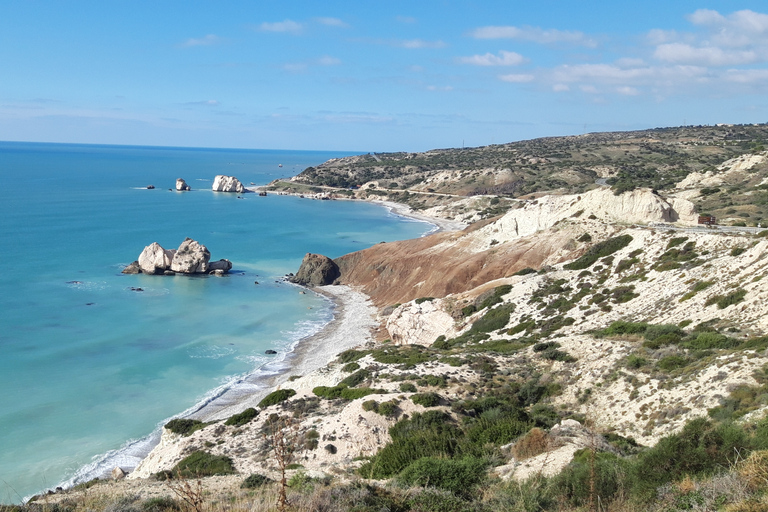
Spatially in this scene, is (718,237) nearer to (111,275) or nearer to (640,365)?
(640,365)

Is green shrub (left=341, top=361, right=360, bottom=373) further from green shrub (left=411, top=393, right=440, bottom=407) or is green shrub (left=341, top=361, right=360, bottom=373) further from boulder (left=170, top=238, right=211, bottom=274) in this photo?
boulder (left=170, top=238, right=211, bottom=274)

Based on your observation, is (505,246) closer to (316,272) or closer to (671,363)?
(316,272)

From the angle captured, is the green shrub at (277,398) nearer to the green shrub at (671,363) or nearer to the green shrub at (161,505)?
the green shrub at (671,363)

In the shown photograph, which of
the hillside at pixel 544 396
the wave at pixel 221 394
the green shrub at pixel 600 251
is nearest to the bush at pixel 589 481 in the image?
the hillside at pixel 544 396

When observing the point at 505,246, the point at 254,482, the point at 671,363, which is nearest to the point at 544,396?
the point at 671,363

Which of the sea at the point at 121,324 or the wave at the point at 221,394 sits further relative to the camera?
the sea at the point at 121,324

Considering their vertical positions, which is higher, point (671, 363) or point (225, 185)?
point (225, 185)

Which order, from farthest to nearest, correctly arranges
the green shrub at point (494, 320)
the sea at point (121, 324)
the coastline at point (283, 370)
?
the green shrub at point (494, 320) → the sea at point (121, 324) → the coastline at point (283, 370)
